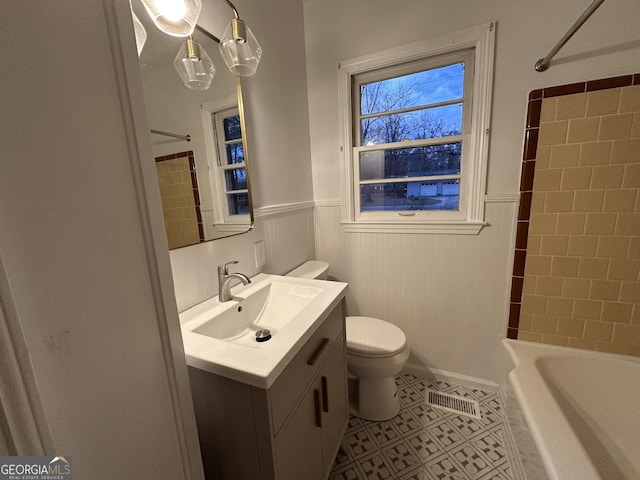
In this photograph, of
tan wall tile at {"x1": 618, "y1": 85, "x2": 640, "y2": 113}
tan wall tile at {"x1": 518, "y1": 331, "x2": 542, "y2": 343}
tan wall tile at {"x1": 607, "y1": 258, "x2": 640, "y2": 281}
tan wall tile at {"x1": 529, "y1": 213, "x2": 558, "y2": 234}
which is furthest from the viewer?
tan wall tile at {"x1": 518, "y1": 331, "x2": 542, "y2": 343}

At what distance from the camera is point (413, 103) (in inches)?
63.3

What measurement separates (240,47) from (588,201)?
5.64 ft

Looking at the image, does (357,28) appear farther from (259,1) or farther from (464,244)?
(464,244)

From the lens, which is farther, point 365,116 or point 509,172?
point 365,116

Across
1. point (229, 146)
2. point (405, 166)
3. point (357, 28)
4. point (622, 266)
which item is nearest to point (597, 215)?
point (622, 266)

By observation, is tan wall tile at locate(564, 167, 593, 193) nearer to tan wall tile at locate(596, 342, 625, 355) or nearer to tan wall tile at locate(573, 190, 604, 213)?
tan wall tile at locate(573, 190, 604, 213)

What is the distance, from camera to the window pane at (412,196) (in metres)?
1.62

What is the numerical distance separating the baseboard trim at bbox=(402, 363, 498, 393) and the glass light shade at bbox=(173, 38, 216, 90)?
6.66 ft

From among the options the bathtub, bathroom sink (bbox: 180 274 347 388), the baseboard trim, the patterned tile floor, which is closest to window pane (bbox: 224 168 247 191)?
bathroom sink (bbox: 180 274 347 388)

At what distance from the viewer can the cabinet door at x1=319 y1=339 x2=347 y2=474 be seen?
1059mm

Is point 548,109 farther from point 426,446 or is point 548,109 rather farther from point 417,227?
point 426,446

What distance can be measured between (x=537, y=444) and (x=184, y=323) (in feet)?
4.24

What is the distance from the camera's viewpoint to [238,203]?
1.26 m

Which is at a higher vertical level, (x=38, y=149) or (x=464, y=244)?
(x=38, y=149)
